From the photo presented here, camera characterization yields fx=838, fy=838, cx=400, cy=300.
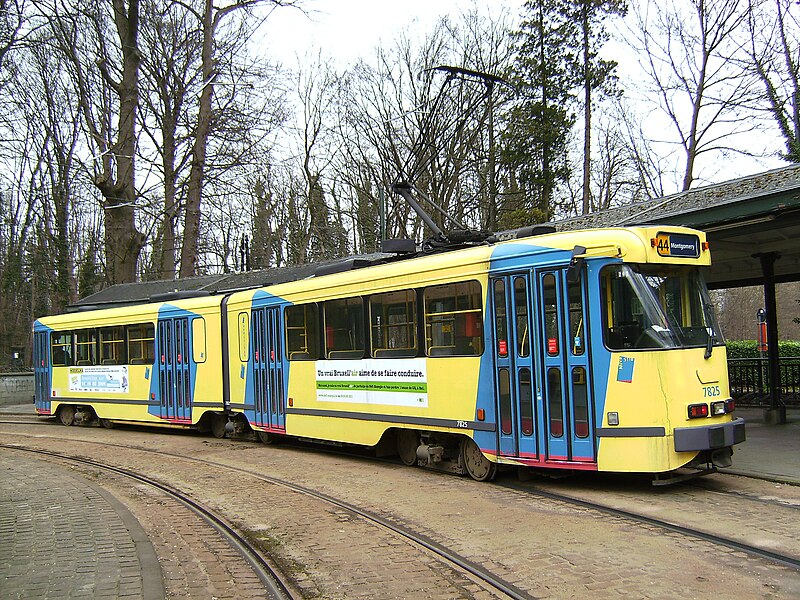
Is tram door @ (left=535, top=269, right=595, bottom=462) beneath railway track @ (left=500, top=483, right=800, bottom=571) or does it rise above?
above

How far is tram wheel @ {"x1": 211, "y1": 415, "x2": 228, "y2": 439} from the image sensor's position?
707 inches

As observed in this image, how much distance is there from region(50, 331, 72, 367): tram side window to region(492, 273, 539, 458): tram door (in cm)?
1537

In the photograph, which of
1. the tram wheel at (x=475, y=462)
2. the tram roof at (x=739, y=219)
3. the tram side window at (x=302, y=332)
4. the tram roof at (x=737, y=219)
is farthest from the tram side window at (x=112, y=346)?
the tram wheel at (x=475, y=462)

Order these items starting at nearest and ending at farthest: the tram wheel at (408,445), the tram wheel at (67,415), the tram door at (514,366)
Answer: the tram door at (514,366) → the tram wheel at (408,445) → the tram wheel at (67,415)

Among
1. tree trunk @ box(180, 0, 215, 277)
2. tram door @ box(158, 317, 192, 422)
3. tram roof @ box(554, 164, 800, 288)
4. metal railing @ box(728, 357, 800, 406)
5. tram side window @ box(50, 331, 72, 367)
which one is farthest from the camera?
tree trunk @ box(180, 0, 215, 277)

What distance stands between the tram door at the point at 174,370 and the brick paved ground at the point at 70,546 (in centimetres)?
629

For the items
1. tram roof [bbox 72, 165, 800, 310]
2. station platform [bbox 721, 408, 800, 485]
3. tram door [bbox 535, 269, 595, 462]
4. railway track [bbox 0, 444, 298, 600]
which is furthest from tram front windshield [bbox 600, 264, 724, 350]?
railway track [bbox 0, 444, 298, 600]

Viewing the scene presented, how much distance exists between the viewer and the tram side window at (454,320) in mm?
10680

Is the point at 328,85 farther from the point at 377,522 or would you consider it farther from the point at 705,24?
the point at 377,522

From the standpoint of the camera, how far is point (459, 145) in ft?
105

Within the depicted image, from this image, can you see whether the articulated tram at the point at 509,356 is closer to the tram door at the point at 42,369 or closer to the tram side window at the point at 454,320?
the tram side window at the point at 454,320

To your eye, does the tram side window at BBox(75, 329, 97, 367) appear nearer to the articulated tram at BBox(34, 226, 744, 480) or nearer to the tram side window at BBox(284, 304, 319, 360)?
the articulated tram at BBox(34, 226, 744, 480)

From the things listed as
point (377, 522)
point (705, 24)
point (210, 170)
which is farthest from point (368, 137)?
point (377, 522)

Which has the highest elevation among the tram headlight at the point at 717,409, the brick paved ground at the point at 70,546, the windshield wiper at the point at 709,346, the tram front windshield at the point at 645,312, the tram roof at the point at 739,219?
the tram roof at the point at 739,219
